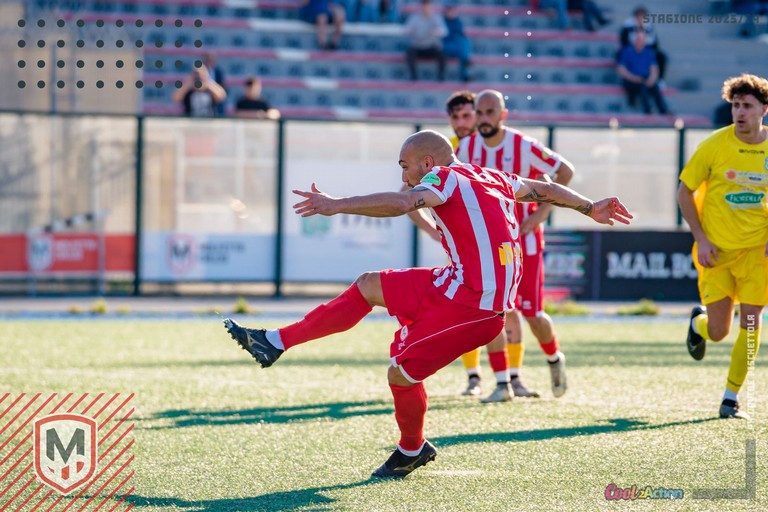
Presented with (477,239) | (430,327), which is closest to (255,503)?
(430,327)

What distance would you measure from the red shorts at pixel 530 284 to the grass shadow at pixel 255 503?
305 cm

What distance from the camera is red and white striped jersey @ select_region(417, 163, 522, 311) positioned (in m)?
5.53

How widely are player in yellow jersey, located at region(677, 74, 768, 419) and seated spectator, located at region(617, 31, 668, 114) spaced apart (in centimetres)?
1407

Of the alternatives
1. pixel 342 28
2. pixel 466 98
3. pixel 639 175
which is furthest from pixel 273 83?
pixel 466 98

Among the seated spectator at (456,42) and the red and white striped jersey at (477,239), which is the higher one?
the seated spectator at (456,42)

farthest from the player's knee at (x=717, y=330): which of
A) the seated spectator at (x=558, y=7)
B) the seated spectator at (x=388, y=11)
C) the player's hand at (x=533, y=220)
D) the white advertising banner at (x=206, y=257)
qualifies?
the seated spectator at (x=388, y=11)

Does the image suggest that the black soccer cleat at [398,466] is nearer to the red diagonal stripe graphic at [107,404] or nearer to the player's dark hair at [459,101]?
the red diagonal stripe graphic at [107,404]

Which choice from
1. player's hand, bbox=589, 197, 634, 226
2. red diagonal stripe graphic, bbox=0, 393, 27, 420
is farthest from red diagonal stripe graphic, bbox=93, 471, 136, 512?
player's hand, bbox=589, 197, 634, 226

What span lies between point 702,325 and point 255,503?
12.4 ft

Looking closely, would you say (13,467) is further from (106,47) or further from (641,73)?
(641,73)

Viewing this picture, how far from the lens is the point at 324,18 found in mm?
21641

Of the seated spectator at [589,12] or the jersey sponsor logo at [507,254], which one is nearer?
the jersey sponsor logo at [507,254]

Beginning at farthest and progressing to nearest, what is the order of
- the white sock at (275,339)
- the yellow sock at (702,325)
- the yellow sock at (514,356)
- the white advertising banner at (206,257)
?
the white advertising banner at (206,257) < the yellow sock at (514,356) < the yellow sock at (702,325) < the white sock at (275,339)

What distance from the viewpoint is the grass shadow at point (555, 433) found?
6.55 metres
